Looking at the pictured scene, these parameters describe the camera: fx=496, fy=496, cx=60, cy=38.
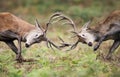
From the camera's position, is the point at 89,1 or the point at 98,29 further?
the point at 89,1

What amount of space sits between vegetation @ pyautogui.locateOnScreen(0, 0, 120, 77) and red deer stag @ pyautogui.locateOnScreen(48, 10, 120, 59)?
38 cm

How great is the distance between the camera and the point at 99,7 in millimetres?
25266

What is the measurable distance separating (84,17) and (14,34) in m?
8.92

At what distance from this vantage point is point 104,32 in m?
14.0

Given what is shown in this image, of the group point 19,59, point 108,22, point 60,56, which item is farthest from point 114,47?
point 19,59

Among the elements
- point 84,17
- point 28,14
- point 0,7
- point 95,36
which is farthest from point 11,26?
point 0,7

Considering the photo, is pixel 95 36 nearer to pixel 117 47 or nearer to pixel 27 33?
pixel 117 47

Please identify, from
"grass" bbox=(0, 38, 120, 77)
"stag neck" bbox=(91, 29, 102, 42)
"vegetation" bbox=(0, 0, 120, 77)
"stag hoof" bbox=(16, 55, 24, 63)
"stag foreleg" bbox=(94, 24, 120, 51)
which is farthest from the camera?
"stag neck" bbox=(91, 29, 102, 42)

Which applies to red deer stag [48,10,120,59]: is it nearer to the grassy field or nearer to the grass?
the grassy field

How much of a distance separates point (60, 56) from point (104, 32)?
1.50 meters

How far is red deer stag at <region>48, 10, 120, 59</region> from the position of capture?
13781 mm

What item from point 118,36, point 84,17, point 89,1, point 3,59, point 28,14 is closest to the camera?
point 3,59

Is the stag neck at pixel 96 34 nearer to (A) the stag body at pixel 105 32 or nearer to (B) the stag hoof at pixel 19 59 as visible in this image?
(A) the stag body at pixel 105 32

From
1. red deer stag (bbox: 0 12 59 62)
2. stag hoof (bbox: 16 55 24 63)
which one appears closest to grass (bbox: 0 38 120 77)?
stag hoof (bbox: 16 55 24 63)
